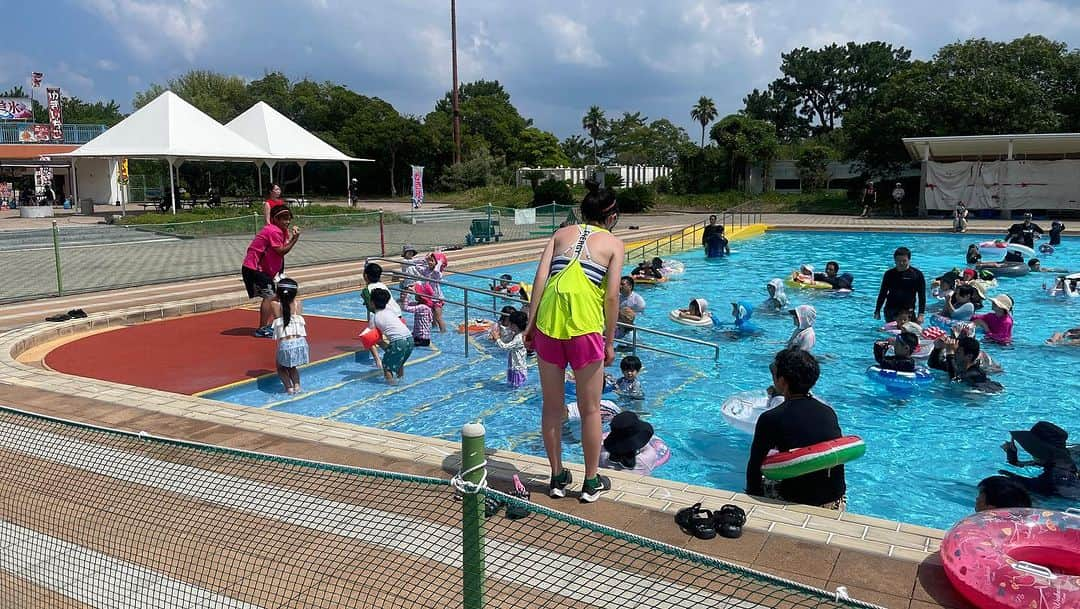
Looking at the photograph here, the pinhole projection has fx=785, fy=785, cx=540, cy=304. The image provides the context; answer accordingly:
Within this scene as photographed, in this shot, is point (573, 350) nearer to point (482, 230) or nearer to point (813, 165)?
point (482, 230)

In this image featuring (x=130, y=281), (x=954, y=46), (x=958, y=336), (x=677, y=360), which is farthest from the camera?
(x=954, y=46)

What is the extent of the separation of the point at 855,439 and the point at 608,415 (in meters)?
3.10

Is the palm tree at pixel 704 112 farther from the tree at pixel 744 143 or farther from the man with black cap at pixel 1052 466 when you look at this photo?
the man with black cap at pixel 1052 466

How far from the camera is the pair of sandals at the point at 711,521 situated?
444cm

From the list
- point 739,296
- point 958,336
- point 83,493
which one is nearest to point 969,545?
point 83,493

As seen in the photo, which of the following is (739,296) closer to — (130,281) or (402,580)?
(130,281)

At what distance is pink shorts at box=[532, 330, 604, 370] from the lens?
459 centimetres

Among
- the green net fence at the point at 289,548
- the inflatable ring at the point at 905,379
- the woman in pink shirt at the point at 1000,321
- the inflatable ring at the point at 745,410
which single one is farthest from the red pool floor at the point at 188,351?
the woman in pink shirt at the point at 1000,321

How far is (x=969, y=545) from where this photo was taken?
387 cm

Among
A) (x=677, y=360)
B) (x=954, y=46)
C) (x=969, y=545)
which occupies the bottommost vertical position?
(x=677, y=360)

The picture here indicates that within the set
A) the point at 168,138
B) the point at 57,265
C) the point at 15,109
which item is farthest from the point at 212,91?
the point at 57,265

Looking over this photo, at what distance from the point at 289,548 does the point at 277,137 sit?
42760mm

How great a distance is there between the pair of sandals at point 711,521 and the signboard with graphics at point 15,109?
65.9 metres

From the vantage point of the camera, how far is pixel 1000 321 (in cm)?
1288
